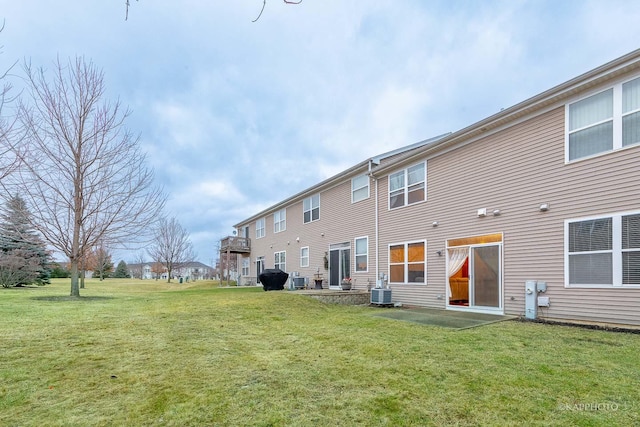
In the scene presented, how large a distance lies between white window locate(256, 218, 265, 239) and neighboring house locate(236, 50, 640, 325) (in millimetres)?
12001

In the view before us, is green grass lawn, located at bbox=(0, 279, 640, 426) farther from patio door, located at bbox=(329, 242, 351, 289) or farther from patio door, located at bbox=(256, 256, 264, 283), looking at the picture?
patio door, located at bbox=(256, 256, 264, 283)

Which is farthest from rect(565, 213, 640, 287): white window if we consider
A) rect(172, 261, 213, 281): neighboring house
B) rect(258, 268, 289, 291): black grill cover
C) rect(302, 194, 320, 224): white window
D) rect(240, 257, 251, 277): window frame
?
rect(172, 261, 213, 281): neighboring house

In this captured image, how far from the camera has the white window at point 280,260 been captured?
21.3 metres

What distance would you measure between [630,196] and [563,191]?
121 cm

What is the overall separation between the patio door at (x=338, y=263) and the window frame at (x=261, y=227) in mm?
9366

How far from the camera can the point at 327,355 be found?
5145mm

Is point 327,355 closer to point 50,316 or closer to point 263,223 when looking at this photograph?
point 50,316

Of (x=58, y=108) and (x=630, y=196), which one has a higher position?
(x=58, y=108)

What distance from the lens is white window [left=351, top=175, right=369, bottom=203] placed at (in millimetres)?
14469

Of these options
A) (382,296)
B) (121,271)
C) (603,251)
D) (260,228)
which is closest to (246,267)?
(260,228)

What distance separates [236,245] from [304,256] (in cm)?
950

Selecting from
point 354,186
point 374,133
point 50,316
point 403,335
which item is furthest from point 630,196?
point 374,133

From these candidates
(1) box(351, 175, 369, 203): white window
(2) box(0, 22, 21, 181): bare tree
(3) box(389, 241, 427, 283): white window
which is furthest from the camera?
(1) box(351, 175, 369, 203): white window

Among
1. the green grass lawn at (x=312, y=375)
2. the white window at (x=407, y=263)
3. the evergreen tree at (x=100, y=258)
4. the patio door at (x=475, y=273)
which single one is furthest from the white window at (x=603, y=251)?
the evergreen tree at (x=100, y=258)
